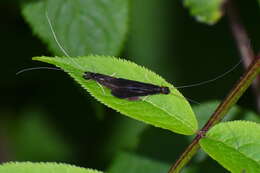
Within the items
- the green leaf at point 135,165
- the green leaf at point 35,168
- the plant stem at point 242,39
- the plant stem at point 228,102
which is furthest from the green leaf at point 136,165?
the green leaf at point 35,168

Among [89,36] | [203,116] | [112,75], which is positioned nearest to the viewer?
[112,75]

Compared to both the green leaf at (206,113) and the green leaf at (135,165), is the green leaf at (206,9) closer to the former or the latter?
the green leaf at (206,113)

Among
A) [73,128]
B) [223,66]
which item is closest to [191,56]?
[223,66]

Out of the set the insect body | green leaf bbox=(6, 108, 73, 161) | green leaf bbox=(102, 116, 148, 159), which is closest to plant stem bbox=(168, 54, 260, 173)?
the insect body

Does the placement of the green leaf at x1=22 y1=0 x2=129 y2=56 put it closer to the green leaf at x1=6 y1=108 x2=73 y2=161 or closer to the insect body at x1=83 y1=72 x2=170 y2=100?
the insect body at x1=83 y1=72 x2=170 y2=100

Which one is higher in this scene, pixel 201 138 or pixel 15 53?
pixel 201 138

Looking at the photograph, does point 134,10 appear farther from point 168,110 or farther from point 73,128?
point 168,110
